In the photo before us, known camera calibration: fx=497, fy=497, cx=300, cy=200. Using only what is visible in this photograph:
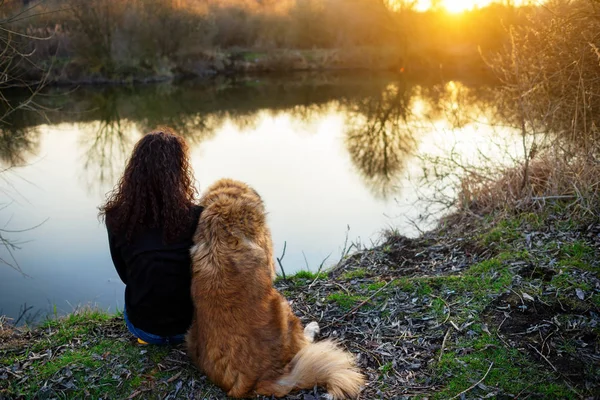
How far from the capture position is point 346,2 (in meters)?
37.9

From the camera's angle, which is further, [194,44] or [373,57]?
[373,57]

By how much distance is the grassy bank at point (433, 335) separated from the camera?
3.48m

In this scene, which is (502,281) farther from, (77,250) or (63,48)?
(63,48)

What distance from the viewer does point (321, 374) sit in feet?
11.0

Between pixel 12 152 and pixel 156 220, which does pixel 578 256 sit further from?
pixel 12 152

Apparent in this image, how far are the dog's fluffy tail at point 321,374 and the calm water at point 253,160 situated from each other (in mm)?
4017

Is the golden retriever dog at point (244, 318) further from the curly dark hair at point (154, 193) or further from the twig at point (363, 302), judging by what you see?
the twig at point (363, 302)

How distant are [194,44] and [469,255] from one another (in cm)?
2794

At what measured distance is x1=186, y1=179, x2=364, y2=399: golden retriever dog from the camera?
3.13 metres

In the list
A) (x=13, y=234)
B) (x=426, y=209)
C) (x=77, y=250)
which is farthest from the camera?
(x=426, y=209)

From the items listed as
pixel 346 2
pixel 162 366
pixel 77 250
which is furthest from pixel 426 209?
pixel 346 2

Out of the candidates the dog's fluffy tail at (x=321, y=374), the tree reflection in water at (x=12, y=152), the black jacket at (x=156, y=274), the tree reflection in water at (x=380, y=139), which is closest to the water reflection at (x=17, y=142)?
the tree reflection in water at (x=12, y=152)

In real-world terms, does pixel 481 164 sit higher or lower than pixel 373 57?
lower

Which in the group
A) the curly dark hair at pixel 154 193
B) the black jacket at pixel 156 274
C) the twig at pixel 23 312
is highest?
the curly dark hair at pixel 154 193
